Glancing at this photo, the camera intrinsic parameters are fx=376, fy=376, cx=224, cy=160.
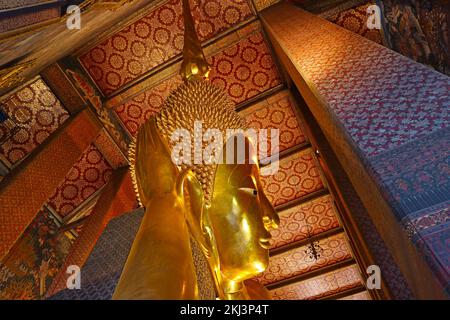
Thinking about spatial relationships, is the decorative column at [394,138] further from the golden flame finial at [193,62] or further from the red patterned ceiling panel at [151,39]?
the red patterned ceiling panel at [151,39]

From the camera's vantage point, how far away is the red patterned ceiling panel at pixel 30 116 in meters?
4.27

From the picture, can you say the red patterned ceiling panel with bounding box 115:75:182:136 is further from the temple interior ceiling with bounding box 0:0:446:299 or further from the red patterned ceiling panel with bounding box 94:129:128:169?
the red patterned ceiling panel with bounding box 94:129:128:169

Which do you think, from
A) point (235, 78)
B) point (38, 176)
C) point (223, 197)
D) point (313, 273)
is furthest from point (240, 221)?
point (313, 273)

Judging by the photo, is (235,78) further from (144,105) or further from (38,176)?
(38,176)

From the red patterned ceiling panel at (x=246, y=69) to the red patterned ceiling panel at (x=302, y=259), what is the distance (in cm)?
268

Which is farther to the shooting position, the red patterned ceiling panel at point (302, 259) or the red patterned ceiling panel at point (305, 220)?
the red patterned ceiling panel at point (302, 259)

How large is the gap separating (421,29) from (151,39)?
2.88 meters

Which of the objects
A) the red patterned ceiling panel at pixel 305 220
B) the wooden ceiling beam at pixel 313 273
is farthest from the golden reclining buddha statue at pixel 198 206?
the wooden ceiling beam at pixel 313 273

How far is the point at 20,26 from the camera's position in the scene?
251cm

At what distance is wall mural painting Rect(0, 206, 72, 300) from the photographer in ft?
13.8

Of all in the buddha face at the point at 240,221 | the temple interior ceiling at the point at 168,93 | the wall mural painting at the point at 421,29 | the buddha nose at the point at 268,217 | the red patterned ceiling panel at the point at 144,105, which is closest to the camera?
the buddha face at the point at 240,221

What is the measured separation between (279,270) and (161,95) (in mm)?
3455
